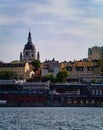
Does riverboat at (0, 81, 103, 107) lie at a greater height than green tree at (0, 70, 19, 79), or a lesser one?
lesser

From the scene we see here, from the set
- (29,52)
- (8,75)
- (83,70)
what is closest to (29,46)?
(29,52)

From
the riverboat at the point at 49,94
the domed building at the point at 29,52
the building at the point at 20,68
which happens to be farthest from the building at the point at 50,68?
the riverboat at the point at 49,94

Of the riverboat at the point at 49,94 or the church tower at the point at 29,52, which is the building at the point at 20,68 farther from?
the riverboat at the point at 49,94

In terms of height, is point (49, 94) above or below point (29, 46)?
below

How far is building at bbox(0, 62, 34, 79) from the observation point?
556ft

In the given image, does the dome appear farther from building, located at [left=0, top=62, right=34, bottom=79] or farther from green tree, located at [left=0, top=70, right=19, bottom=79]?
green tree, located at [left=0, top=70, right=19, bottom=79]

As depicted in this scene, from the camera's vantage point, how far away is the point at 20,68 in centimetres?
17250

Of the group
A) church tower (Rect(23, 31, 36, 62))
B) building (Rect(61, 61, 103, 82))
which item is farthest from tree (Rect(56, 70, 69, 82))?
church tower (Rect(23, 31, 36, 62))

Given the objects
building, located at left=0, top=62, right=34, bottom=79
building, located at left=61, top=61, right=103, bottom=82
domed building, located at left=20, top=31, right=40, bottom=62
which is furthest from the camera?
domed building, located at left=20, top=31, right=40, bottom=62

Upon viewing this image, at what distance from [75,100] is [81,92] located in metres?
6.58

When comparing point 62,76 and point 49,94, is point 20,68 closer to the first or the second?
point 62,76

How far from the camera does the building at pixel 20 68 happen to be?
556 feet

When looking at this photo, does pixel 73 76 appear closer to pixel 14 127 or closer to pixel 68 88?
pixel 68 88

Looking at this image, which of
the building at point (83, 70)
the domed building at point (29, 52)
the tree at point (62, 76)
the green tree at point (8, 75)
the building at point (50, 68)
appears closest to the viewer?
the tree at point (62, 76)
